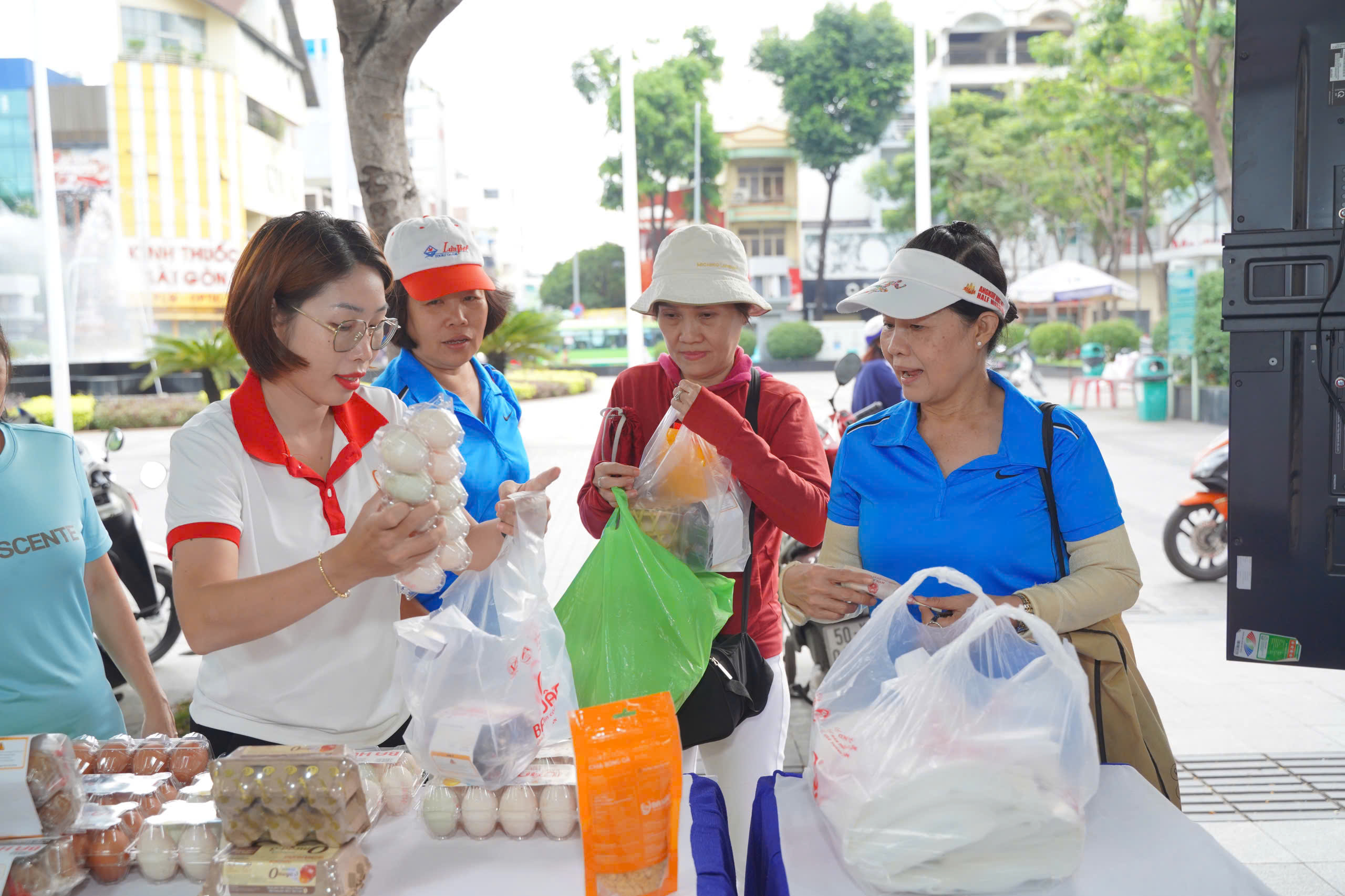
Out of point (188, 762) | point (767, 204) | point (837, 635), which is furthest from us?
point (767, 204)

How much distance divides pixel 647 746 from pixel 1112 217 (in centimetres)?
2385

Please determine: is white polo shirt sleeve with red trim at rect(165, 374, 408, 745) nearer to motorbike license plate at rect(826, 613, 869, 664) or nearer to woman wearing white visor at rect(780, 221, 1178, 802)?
woman wearing white visor at rect(780, 221, 1178, 802)

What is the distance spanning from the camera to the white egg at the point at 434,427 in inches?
60.2

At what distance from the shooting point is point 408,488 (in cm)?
143

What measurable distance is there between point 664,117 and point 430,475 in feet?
52.4

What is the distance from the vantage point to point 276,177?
22016 mm

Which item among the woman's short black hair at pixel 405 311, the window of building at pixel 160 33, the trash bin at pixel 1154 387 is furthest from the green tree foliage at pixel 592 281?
the woman's short black hair at pixel 405 311

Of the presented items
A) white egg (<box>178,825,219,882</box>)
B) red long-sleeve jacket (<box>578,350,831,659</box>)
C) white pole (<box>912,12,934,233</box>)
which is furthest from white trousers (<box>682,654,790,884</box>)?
white pole (<box>912,12,934,233</box>)

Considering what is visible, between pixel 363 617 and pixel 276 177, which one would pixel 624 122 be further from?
pixel 276 177

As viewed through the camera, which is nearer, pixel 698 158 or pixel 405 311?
pixel 405 311

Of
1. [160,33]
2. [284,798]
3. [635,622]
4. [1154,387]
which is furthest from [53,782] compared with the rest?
[160,33]

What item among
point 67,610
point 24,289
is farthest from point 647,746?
point 24,289

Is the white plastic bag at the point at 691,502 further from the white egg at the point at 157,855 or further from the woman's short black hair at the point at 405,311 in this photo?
the white egg at the point at 157,855

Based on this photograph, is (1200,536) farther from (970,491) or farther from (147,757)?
(147,757)
